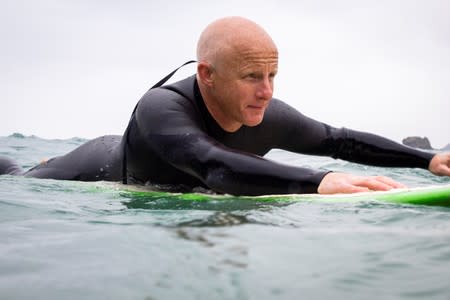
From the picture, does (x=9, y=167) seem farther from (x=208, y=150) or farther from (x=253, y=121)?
(x=208, y=150)

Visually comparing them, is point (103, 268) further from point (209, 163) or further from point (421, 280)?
point (209, 163)

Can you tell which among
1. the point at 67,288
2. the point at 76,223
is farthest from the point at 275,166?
the point at 67,288

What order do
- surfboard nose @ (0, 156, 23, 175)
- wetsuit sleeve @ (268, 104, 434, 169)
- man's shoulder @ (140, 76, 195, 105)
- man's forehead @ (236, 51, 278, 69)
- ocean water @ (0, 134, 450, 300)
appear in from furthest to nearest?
surfboard nose @ (0, 156, 23, 175), wetsuit sleeve @ (268, 104, 434, 169), man's shoulder @ (140, 76, 195, 105), man's forehead @ (236, 51, 278, 69), ocean water @ (0, 134, 450, 300)

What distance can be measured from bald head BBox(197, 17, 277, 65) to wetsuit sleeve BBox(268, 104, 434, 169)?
856mm

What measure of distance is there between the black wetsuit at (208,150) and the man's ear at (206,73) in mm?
144

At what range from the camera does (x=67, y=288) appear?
1549 mm

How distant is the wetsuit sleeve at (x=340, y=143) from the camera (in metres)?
4.07

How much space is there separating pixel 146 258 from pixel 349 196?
129cm

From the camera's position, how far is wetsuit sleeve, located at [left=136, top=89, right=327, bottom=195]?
2.72 meters

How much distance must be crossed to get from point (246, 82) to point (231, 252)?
1738mm

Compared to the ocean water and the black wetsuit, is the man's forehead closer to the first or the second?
the black wetsuit

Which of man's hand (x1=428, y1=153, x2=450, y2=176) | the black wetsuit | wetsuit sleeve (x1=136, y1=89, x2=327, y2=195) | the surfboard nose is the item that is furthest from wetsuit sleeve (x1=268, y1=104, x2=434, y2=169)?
the surfboard nose

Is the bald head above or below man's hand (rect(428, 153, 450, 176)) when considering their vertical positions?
above

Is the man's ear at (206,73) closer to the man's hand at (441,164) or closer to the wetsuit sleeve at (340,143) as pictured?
the wetsuit sleeve at (340,143)
